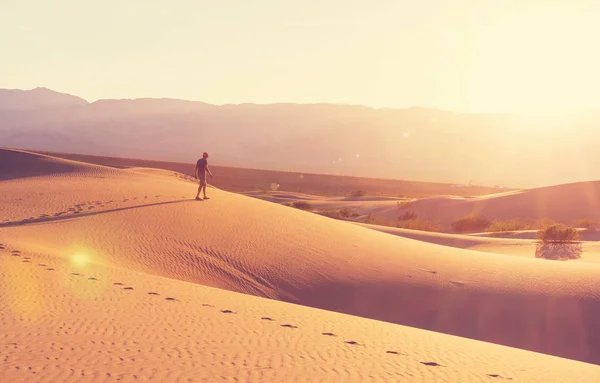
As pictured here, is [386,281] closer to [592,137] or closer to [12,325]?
[12,325]

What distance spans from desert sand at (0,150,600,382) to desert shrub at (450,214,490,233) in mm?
16560

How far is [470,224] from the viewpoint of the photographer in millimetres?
35062

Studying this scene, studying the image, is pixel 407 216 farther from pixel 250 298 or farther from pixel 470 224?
pixel 250 298

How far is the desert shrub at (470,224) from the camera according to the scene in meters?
34.9

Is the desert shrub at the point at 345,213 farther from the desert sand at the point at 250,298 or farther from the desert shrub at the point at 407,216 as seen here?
the desert sand at the point at 250,298

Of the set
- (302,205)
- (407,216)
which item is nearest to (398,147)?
(302,205)

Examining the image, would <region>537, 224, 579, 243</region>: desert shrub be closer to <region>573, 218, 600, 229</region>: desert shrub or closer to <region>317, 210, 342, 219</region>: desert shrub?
<region>573, 218, 600, 229</region>: desert shrub

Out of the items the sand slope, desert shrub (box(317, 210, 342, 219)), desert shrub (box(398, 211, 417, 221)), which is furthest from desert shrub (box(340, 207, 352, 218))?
the sand slope

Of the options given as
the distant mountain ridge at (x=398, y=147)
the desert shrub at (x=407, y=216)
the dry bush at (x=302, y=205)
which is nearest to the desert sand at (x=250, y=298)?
the dry bush at (x=302, y=205)

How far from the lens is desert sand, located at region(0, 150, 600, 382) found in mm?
6598

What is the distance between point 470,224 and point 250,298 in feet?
87.2

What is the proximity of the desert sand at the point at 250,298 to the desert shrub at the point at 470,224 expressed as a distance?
54.3ft

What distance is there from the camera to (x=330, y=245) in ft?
54.6


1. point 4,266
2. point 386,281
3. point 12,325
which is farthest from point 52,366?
point 386,281
